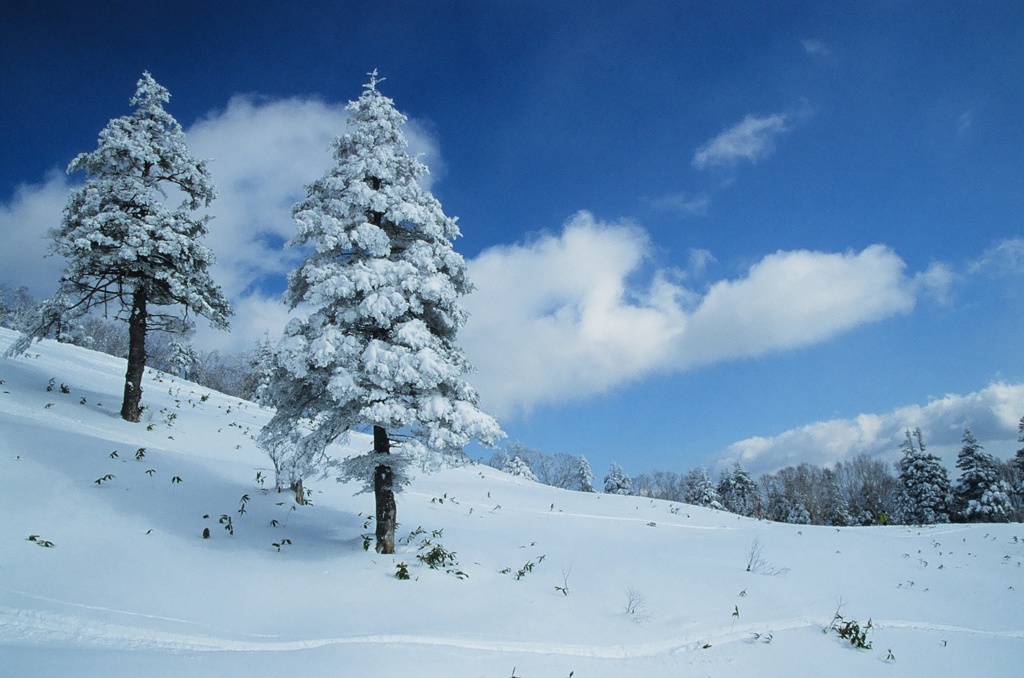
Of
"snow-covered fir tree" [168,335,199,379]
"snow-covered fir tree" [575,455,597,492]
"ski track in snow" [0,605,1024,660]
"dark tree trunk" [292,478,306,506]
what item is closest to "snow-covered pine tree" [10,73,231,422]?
"dark tree trunk" [292,478,306,506]

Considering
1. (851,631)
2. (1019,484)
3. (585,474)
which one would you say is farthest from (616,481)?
(851,631)

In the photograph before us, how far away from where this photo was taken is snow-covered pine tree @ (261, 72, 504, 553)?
939 centimetres

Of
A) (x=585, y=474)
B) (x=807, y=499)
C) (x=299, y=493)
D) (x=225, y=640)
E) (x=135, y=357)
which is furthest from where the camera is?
(x=807, y=499)

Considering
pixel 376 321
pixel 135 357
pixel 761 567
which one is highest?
pixel 135 357

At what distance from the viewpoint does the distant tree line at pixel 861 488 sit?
45.2 m

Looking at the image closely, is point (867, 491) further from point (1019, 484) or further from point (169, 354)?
point (169, 354)

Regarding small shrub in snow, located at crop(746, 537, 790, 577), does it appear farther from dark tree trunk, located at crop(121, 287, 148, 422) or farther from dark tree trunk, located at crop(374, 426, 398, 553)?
dark tree trunk, located at crop(121, 287, 148, 422)

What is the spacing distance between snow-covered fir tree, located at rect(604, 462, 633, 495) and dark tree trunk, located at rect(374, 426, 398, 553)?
6159cm

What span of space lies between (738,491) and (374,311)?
73021mm

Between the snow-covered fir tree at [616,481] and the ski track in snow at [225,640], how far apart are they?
6281 cm

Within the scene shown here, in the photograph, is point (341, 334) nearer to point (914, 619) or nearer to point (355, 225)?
point (355, 225)

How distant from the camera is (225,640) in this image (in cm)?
623

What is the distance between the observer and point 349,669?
578 centimetres

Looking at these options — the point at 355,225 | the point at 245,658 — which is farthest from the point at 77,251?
the point at 245,658
